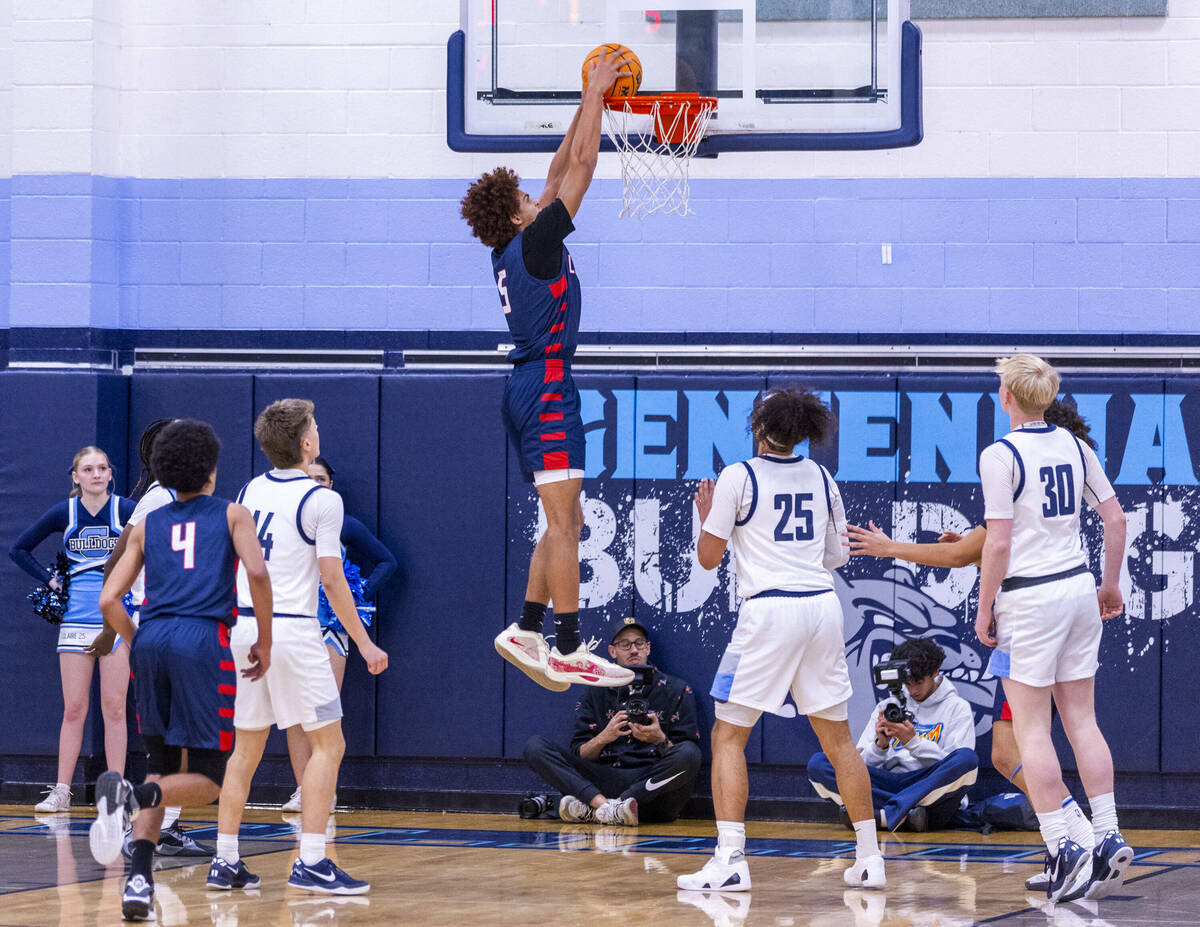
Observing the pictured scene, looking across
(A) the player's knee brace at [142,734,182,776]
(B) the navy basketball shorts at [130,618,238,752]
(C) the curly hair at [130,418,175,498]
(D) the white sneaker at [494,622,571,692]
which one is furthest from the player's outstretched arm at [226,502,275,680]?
(C) the curly hair at [130,418,175,498]

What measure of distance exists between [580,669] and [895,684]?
8.37ft

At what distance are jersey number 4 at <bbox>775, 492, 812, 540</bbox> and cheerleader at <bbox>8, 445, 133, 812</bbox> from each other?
15.0ft

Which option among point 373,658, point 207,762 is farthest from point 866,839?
point 207,762

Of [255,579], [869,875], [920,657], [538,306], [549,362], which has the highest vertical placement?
[538,306]

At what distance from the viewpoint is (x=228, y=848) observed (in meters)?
6.71

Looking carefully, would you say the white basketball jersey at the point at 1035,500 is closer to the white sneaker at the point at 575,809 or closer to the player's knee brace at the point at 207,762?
the player's knee brace at the point at 207,762

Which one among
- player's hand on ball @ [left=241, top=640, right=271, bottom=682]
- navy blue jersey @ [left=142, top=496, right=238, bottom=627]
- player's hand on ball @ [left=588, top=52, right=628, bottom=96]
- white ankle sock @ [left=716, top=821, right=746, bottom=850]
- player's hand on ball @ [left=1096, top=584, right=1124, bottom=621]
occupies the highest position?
player's hand on ball @ [left=588, top=52, right=628, bottom=96]

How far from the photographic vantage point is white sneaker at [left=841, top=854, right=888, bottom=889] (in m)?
6.80

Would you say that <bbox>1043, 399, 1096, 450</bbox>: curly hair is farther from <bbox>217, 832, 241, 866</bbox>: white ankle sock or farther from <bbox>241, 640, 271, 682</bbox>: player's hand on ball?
<bbox>217, 832, 241, 866</bbox>: white ankle sock

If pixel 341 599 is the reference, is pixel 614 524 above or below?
above

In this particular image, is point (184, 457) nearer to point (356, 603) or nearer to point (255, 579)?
point (255, 579)

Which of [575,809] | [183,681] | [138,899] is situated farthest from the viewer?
[575,809]

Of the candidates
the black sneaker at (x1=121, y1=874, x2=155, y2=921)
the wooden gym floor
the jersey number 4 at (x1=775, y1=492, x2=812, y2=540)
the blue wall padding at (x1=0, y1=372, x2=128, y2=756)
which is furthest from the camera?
the blue wall padding at (x1=0, y1=372, x2=128, y2=756)

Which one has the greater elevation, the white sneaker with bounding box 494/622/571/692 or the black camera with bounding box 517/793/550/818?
the white sneaker with bounding box 494/622/571/692
